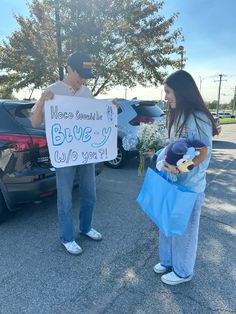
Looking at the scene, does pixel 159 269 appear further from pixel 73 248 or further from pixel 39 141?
pixel 39 141

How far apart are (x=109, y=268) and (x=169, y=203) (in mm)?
1015

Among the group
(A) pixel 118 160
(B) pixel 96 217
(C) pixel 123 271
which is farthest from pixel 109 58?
(C) pixel 123 271

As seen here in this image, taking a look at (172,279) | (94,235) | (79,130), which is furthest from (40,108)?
(172,279)

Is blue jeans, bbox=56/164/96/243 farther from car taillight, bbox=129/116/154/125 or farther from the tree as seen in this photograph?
the tree

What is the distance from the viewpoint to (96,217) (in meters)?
4.04

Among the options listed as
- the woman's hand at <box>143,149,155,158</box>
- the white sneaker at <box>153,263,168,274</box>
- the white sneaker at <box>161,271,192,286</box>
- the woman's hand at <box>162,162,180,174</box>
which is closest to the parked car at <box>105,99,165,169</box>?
the woman's hand at <box>143,149,155,158</box>

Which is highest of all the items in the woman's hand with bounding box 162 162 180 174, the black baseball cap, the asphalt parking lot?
the black baseball cap

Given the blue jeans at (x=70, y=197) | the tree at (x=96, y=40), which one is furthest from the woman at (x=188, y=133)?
the tree at (x=96, y=40)

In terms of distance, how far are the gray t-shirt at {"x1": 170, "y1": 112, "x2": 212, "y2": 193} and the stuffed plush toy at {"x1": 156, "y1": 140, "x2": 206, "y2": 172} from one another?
11 cm

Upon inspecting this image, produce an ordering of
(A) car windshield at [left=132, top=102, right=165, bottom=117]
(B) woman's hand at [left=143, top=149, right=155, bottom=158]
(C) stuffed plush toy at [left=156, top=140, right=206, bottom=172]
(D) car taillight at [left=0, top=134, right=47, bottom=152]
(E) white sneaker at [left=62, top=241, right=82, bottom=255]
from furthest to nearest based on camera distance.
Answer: (A) car windshield at [left=132, top=102, right=165, bottom=117]
(D) car taillight at [left=0, top=134, right=47, bottom=152]
(E) white sneaker at [left=62, top=241, right=82, bottom=255]
(B) woman's hand at [left=143, top=149, right=155, bottom=158]
(C) stuffed plush toy at [left=156, top=140, right=206, bottom=172]

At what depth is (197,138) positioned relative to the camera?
7.38 ft

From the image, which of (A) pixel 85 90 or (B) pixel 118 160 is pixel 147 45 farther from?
(A) pixel 85 90

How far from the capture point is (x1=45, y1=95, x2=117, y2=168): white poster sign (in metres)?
2.75

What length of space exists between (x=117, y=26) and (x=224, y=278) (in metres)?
10.7
